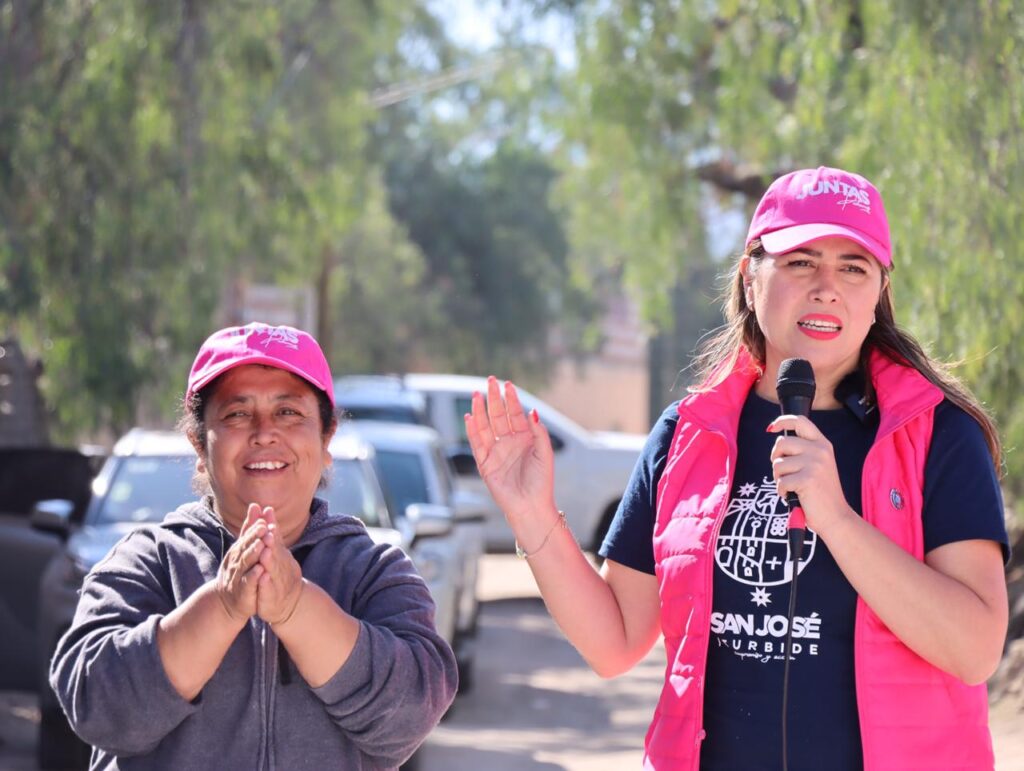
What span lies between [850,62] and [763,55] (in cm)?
158

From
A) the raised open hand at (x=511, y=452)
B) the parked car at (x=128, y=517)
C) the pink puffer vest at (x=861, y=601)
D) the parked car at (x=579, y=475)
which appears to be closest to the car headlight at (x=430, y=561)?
the parked car at (x=128, y=517)

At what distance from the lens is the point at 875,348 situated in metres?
3.01

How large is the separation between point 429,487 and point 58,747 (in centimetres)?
423

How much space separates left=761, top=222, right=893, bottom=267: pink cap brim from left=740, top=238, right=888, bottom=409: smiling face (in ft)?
0.08

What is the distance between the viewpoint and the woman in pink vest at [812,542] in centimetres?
265

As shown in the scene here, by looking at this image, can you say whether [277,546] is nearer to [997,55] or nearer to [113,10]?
[997,55]

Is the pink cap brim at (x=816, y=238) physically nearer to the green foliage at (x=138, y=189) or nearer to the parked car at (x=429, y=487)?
the parked car at (x=429, y=487)

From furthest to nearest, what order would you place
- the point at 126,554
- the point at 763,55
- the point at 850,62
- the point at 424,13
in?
the point at 424,13 < the point at 763,55 < the point at 850,62 < the point at 126,554

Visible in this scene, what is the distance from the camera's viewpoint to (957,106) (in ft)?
26.1

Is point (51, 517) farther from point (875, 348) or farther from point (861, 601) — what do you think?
point (861, 601)

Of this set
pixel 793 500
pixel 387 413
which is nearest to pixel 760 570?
pixel 793 500

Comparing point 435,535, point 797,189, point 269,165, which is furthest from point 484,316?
point 797,189

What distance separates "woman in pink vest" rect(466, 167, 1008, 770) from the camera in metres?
2.65

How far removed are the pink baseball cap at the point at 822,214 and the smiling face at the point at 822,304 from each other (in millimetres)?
29
